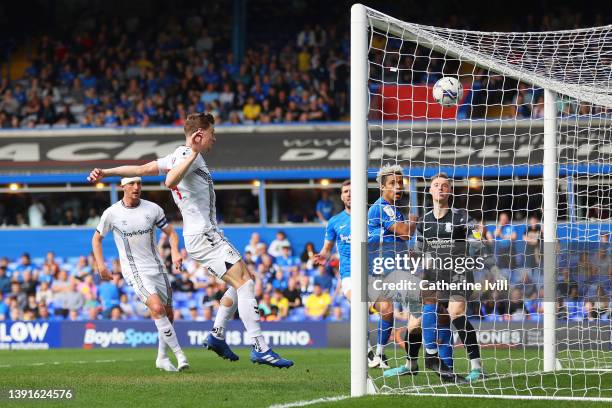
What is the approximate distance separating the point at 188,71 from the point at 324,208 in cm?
556

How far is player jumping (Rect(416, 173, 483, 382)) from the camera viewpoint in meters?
10.5

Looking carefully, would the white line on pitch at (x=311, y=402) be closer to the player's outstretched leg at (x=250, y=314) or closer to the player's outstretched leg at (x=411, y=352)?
the player's outstretched leg at (x=250, y=314)

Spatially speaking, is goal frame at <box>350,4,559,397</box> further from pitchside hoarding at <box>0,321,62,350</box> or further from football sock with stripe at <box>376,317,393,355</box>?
pitchside hoarding at <box>0,321,62,350</box>

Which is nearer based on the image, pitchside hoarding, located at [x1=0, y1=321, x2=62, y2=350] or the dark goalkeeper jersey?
the dark goalkeeper jersey

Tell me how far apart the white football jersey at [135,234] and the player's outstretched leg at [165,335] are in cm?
48

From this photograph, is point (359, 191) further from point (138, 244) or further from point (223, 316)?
point (138, 244)

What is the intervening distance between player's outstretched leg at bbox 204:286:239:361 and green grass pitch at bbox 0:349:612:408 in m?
0.25

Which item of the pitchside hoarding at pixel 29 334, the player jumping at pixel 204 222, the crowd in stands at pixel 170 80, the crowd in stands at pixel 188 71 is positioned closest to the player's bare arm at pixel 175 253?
the player jumping at pixel 204 222

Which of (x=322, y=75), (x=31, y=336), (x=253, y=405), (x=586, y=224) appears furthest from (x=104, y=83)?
(x=253, y=405)

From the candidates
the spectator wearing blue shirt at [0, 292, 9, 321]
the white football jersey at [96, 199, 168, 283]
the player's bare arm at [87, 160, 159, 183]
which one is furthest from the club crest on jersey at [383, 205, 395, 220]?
the spectator wearing blue shirt at [0, 292, 9, 321]

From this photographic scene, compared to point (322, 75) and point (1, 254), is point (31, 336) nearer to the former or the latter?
point (1, 254)

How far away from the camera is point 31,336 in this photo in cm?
2078

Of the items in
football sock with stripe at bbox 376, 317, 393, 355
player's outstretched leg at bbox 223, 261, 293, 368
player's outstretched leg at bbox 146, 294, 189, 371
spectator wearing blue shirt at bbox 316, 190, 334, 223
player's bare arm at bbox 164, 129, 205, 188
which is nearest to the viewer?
player's bare arm at bbox 164, 129, 205, 188

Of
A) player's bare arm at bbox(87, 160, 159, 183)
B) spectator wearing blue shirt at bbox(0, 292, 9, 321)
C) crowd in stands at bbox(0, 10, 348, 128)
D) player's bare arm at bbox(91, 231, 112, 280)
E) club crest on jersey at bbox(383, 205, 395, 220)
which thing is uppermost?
crowd in stands at bbox(0, 10, 348, 128)
